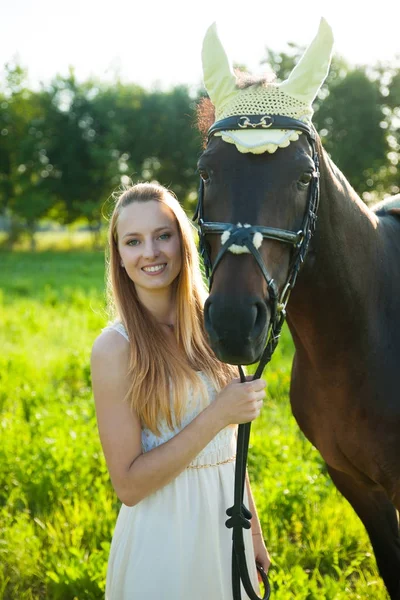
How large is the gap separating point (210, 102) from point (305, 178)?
1.88ft

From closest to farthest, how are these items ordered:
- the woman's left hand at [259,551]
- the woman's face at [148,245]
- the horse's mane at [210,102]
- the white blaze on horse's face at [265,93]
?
the white blaze on horse's face at [265,93]
the horse's mane at [210,102]
the woman's face at [148,245]
the woman's left hand at [259,551]

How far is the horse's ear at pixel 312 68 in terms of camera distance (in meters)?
1.68

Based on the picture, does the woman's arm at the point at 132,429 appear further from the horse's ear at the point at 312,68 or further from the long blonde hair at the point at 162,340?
the horse's ear at the point at 312,68

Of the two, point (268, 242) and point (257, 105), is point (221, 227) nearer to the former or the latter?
point (268, 242)

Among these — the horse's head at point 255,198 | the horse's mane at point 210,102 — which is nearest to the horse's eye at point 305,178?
the horse's head at point 255,198

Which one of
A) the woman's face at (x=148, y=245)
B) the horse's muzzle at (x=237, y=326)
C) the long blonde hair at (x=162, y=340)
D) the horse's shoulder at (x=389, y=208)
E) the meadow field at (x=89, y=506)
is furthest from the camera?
the meadow field at (x=89, y=506)

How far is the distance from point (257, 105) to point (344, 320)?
826 mm

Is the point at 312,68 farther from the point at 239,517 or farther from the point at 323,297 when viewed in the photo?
the point at 239,517

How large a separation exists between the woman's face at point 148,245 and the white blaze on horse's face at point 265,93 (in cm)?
48

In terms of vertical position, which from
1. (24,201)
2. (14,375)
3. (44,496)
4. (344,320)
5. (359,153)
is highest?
(24,201)

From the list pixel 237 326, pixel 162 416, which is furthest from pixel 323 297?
pixel 162 416

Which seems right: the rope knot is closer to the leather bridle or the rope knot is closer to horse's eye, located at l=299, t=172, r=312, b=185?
the leather bridle

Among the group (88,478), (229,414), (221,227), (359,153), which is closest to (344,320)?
(229,414)

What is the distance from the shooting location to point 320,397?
2.23 metres
